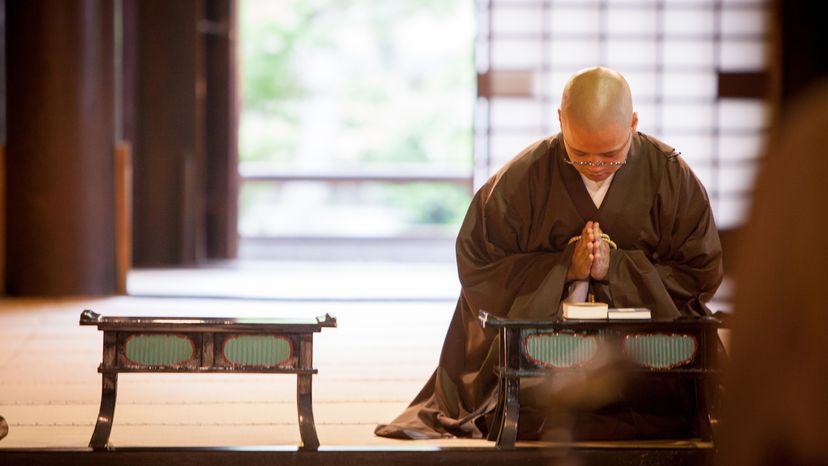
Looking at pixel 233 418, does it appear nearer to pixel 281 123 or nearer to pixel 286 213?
pixel 286 213

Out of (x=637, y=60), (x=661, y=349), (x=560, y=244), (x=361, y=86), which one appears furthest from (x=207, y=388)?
(x=361, y=86)

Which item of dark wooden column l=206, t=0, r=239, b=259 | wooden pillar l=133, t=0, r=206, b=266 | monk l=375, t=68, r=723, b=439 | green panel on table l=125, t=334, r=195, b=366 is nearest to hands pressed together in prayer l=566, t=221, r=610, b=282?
monk l=375, t=68, r=723, b=439

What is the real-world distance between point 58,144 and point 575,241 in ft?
13.8

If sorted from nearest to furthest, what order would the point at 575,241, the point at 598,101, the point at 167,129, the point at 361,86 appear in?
1. the point at 598,101
2. the point at 575,241
3. the point at 167,129
4. the point at 361,86

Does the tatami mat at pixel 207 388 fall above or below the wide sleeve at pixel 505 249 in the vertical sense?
below

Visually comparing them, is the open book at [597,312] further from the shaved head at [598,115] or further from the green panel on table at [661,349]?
the shaved head at [598,115]

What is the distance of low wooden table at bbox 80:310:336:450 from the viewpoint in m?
2.88

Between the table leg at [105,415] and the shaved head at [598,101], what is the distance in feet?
4.94

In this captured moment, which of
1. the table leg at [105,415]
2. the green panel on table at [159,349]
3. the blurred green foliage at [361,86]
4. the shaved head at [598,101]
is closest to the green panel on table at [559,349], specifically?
the shaved head at [598,101]

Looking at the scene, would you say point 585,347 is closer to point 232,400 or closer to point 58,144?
point 232,400

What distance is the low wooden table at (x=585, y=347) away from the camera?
2885 mm

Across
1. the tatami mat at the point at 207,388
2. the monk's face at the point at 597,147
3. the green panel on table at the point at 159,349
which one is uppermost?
the monk's face at the point at 597,147

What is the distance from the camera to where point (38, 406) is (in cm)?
363

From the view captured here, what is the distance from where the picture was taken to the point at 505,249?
3176 millimetres
